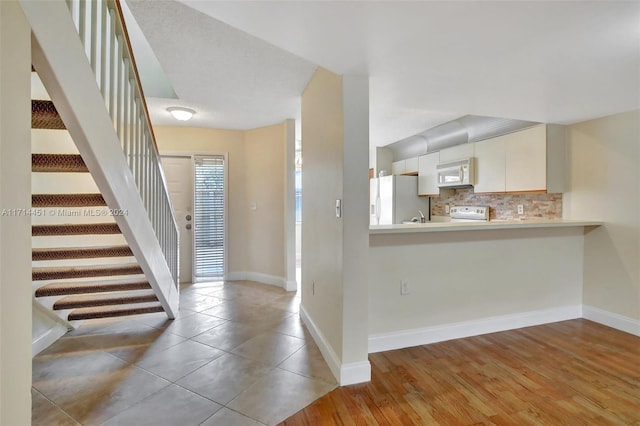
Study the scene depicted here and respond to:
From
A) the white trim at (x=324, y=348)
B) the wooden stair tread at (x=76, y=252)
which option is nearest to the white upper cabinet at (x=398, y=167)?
the white trim at (x=324, y=348)

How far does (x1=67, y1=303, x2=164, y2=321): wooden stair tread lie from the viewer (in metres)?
2.82

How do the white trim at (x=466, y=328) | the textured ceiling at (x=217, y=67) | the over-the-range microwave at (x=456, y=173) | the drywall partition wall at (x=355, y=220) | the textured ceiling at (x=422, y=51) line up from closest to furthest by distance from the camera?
the textured ceiling at (x=422, y=51) < the textured ceiling at (x=217, y=67) < the drywall partition wall at (x=355, y=220) < the white trim at (x=466, y=328) < the over-the-range microwave at (x=456, y=173)

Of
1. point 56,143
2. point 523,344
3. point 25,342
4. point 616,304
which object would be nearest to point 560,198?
point 616,304

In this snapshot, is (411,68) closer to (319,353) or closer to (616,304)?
(319,353)

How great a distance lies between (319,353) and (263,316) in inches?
39.0

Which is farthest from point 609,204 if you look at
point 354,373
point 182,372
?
point 182,372

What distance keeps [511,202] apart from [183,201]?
4.60 m

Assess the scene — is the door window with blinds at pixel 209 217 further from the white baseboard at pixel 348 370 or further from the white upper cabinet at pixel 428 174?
the white upper cabinet at pixel 428 174

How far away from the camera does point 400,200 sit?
496 centimetres

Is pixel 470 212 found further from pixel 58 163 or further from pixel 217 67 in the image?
pixel 58 163

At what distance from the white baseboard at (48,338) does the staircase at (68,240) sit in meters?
0.09

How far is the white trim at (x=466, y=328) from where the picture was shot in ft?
8.29

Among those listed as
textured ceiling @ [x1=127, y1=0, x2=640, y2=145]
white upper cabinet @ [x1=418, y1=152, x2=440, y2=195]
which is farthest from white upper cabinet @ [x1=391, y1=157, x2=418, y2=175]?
textured ceiling @ [x1=127, y1=0, x2=640, y2=145]

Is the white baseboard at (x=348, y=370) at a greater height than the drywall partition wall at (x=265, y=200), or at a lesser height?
lesser
